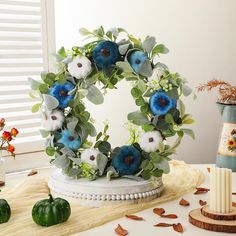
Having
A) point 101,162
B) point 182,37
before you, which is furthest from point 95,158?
point 182,37

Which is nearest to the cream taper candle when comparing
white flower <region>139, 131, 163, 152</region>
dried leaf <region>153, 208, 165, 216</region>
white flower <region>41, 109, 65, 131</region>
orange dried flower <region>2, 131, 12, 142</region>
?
dried leaf <region>153, 208, 165, 216</region>

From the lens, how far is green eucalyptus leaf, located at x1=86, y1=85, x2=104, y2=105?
4.87ft

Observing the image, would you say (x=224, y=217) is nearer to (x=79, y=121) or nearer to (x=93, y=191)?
(x=93, y=191)

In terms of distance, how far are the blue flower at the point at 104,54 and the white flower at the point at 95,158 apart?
0.22 m

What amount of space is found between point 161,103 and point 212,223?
0.36 m

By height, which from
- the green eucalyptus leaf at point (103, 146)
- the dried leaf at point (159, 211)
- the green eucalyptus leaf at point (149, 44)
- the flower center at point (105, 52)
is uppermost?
the green eucalyptus leaf at point (149, 44)

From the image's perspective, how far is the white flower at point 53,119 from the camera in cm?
152

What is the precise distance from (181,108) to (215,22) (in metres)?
0.95

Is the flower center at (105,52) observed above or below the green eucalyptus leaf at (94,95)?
above

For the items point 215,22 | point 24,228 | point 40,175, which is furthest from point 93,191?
point 215,22

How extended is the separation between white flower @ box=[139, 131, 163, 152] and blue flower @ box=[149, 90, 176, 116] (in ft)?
0.18

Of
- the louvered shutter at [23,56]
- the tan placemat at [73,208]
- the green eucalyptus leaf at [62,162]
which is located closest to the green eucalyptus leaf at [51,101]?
the green eucalyptus leaf at [62,162]

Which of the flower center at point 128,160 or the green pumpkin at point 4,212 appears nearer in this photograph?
the green pumpkin at point 4,212

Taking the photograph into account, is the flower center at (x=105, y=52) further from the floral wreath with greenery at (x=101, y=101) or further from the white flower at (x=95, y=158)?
the white flower at (x=95, y=158)
